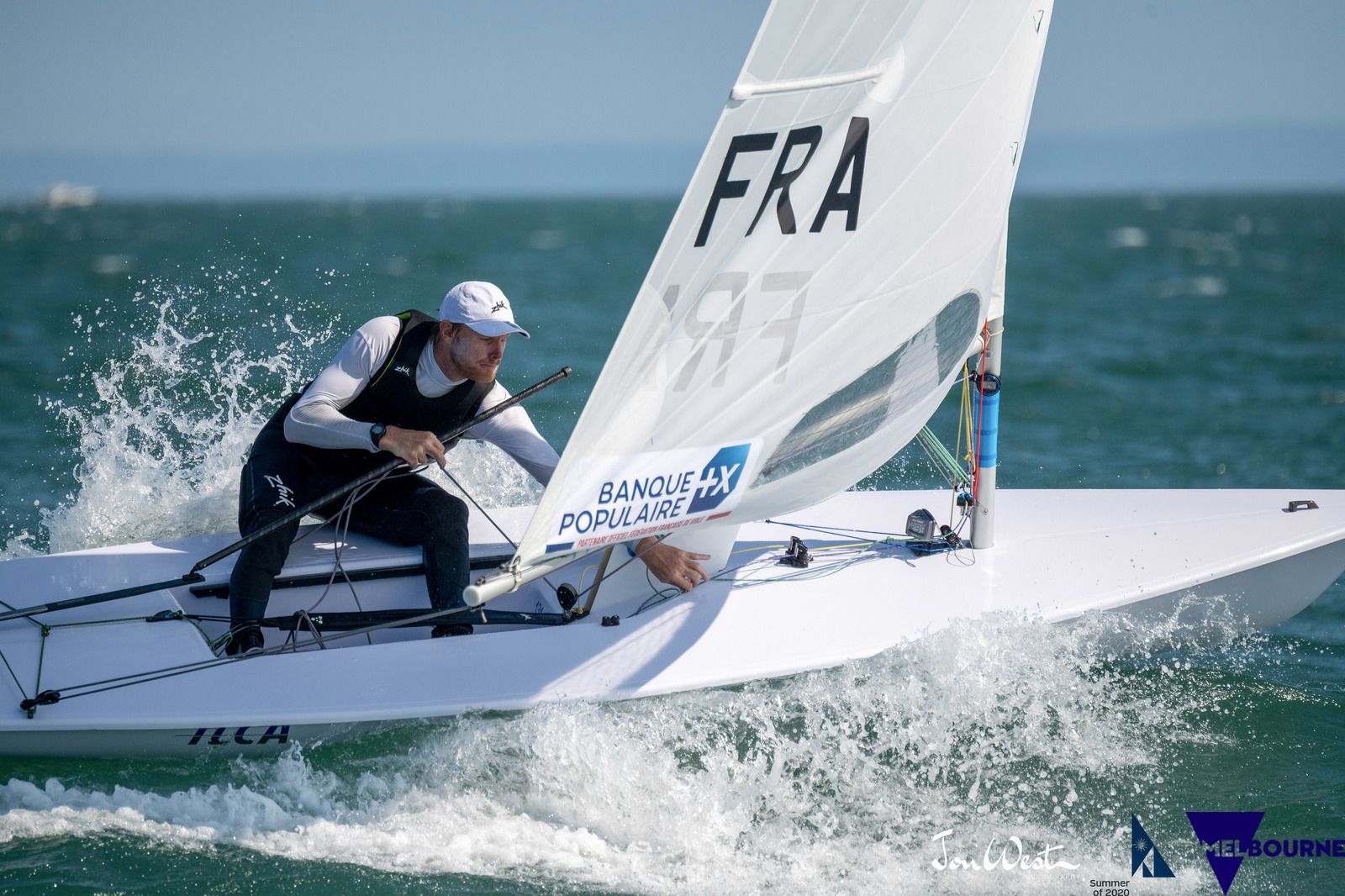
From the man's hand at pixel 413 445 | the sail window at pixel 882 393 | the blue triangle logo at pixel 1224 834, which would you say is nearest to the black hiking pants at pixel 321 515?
the man's hand at pixel 413 445

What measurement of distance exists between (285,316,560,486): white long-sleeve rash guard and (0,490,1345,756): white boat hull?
0.47 meters

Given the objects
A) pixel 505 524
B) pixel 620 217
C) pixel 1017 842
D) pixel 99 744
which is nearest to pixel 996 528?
pixel 1017 842

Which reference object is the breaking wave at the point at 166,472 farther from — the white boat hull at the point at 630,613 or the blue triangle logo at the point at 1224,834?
the blue triangle logo at the point at 1224,834

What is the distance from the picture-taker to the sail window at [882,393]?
3.23 meters

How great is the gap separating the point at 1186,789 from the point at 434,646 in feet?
6.71

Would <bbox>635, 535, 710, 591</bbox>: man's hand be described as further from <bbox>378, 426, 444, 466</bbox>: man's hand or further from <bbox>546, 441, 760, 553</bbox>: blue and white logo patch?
<bbox>378, 426, 444, 466</bbox>: man's hand

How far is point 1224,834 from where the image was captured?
3225 mm

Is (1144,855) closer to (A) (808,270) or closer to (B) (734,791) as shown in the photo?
(B) (734,791)

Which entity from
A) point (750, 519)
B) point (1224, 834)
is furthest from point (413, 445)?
point (1224, 834)

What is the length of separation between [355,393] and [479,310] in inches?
17.1

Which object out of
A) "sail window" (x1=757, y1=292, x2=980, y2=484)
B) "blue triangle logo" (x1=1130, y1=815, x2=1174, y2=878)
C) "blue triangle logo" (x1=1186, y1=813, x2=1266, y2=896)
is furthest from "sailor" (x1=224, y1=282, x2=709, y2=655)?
"blue triangle logo" (x1=1186, y1=813, x2=1266, y2=896)

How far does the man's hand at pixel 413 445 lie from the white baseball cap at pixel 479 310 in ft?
1.06

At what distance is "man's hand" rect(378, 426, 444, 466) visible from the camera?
3328mm

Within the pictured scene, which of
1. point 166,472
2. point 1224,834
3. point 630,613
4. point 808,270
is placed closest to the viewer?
point 808,270
